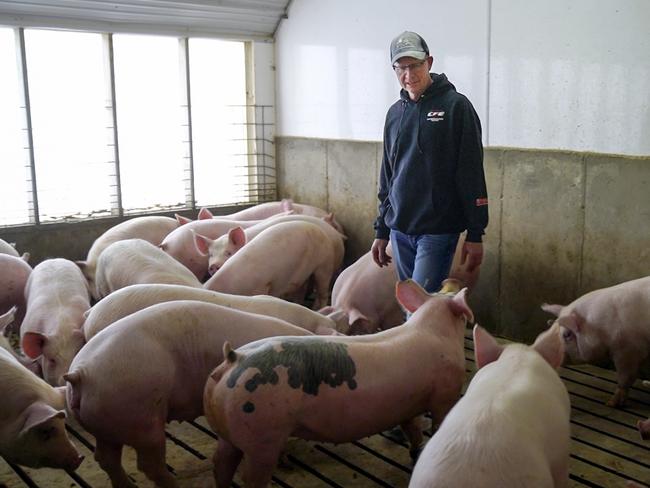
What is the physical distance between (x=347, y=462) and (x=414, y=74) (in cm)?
189

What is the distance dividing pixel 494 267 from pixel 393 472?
2.42 meters

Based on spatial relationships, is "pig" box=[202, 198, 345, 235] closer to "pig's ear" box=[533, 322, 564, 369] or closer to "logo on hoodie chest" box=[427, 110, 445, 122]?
"logo on hoodie chest" box=[427, 110, 445, 122]

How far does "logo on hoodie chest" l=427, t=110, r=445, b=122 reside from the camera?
373cm

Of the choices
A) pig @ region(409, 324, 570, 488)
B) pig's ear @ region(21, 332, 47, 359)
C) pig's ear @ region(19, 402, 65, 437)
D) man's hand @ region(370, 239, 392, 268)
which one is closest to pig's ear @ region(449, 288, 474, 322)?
pig @ region(409, 324, 570, 488)

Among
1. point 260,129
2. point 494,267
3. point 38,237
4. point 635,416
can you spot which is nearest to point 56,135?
point 38,237

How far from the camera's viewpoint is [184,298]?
12.0ft

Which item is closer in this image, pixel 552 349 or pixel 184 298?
pixel 552 349

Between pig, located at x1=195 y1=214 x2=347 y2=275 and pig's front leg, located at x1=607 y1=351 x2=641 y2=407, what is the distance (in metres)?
2.53

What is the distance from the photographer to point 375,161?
21.5ft

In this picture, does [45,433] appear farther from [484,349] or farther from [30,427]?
[484,349]

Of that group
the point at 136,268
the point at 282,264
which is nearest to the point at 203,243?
the point at 282,264

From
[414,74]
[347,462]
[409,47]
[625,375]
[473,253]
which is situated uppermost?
[409,47]

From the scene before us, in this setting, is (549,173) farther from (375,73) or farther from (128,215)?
(128,215)

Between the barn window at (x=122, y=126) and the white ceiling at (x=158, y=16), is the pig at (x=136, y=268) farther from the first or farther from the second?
the white ceiling at (x=158, y=16)
